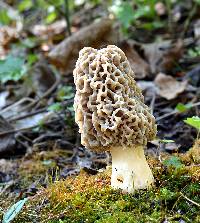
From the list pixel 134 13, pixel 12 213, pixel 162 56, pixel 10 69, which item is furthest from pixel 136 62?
pixel 12 213

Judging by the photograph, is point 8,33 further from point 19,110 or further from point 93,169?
point 93,169

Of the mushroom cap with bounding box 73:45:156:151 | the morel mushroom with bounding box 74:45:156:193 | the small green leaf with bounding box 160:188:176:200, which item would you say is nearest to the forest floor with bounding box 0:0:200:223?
the small green leaf with bounding box 160:188:176:200

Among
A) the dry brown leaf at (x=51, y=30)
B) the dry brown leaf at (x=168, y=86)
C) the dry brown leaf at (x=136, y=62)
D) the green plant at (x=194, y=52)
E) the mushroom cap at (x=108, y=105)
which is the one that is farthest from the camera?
the dry brown leaf at (x=51, y=30)

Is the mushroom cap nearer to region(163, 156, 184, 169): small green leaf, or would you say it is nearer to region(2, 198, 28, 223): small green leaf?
region(163, 156, 184, 169): small green leaf

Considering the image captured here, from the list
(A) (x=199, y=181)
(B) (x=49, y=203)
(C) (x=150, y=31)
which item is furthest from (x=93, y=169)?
(C) (x=150, y=31)

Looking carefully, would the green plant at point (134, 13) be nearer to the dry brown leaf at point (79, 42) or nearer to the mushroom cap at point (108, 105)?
the dry brown leaf at point (79, 42)

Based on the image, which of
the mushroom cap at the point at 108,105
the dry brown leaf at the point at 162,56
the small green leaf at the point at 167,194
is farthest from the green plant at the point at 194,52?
the small green leaf at the point at 167,194

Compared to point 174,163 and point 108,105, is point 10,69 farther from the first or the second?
point 174,163
